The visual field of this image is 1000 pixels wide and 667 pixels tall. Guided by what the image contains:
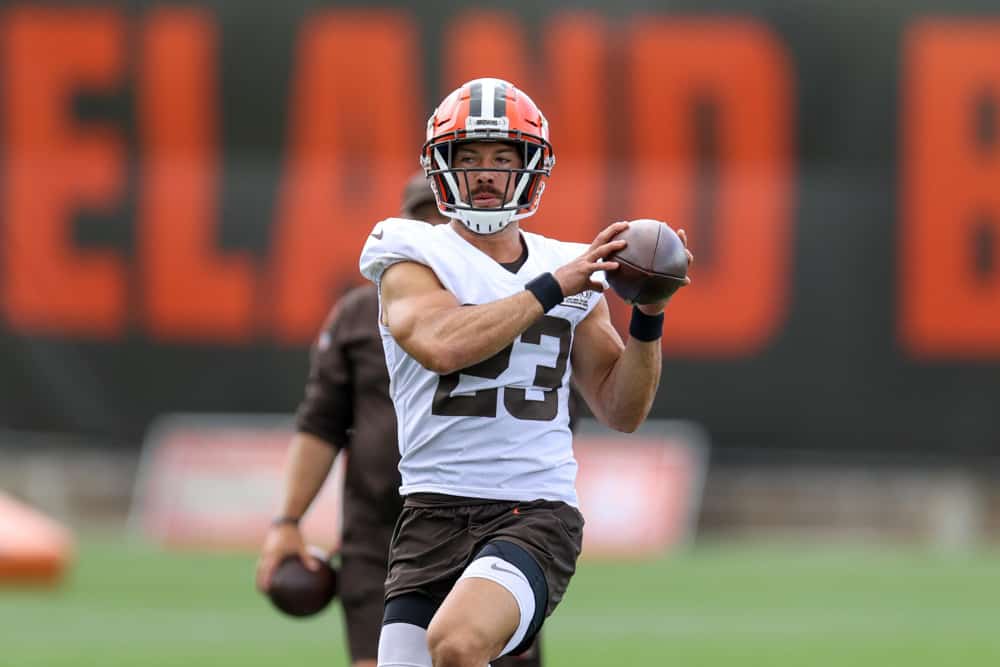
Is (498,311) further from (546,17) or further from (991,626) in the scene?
(546,17)

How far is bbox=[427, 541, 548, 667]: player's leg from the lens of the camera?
13.4ft

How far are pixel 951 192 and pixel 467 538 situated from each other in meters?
10.2

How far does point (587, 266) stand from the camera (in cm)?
429

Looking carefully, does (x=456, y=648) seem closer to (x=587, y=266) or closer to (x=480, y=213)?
(x=587, y=266)

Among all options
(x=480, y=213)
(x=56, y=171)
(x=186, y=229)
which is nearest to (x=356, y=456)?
(x=480, y=213)

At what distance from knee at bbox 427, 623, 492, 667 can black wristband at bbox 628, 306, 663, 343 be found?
885 mm

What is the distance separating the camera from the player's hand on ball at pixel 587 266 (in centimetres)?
428

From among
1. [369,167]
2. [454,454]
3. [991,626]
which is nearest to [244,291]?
[369,167]

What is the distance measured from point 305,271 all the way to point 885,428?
447cm

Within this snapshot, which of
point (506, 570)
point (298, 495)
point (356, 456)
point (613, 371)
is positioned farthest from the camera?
point (298, 495)

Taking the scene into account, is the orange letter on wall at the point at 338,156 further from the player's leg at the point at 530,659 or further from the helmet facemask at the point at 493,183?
the helmet facemask at the point at 493,183

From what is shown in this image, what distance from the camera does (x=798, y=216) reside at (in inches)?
543

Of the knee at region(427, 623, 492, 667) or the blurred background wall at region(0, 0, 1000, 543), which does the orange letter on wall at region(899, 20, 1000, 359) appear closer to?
the blurred background wall at region(0, 0, 1000, 543)

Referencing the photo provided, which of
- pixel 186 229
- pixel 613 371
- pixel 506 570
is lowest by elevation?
pixel 506 570
